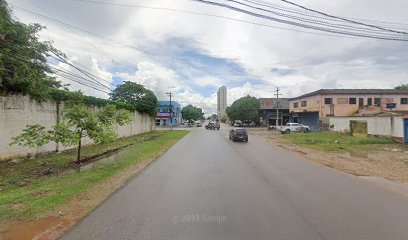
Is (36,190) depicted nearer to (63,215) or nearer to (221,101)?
(63,215)

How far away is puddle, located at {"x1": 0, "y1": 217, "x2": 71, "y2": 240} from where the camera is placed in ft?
17.4

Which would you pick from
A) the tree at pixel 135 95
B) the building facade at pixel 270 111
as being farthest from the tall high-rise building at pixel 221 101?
the tree at pixel 135 95

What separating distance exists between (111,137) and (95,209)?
27.4ft

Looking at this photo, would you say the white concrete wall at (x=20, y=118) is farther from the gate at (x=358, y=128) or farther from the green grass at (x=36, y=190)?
the gate at (x=358, y=128)

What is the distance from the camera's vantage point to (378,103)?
55906 mm

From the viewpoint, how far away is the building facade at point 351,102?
54.3 m

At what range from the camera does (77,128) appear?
1495cm

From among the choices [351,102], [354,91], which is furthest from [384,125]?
[354,91]

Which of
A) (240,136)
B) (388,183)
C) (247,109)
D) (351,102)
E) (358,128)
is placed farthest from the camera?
(247,109)

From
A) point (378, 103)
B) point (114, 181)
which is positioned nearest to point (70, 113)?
point (114, 181)

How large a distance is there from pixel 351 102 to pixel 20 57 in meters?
53.9

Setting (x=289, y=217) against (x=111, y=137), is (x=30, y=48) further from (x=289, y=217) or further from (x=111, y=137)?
(x=289, y=217)

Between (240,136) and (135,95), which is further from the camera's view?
(135,95)

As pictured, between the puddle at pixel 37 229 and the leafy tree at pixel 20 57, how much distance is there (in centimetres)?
1057
